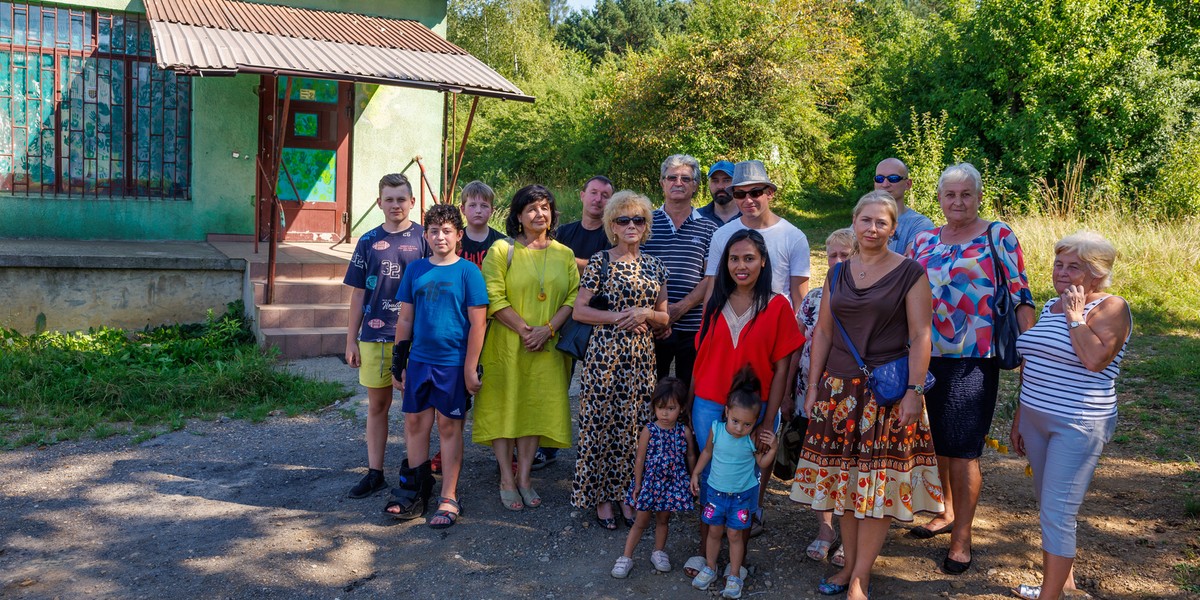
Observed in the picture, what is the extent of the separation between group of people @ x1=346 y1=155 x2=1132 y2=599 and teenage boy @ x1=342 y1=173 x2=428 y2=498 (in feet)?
0.04

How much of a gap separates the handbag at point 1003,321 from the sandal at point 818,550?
1.17m

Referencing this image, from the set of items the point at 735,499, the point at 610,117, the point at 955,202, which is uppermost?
the point at 610,117

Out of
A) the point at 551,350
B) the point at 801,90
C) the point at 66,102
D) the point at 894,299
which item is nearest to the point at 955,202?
the point at 894,299

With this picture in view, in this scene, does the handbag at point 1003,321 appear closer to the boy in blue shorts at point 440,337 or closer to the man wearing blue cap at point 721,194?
the man wearing blue cap at point 721,194

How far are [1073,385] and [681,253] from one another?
2.05 metres

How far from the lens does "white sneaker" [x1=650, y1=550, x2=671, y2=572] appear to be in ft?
13.8

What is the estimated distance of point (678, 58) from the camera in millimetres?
21109

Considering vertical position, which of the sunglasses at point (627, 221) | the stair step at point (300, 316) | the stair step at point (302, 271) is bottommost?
the stair step at point (300, 316)

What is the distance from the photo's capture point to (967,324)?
4.06m

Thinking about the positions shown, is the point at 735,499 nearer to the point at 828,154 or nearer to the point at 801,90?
the point at 801,90

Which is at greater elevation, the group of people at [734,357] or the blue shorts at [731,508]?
the group of people at [734,357]

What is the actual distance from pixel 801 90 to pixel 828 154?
2783 millimetres

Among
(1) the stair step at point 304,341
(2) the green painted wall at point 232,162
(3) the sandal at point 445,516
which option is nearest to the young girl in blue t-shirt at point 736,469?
(3) the sandal at point 445,516

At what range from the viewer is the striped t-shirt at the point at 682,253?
4.93 meters
